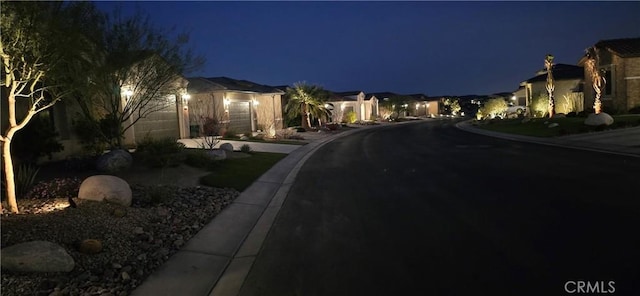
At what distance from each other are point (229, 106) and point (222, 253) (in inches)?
1034

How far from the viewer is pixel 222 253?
6.86 metres

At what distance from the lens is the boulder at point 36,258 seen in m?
5.36

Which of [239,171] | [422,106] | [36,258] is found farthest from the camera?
[422,106]

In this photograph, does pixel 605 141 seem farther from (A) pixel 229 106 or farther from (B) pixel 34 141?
(A) pixel 229 106

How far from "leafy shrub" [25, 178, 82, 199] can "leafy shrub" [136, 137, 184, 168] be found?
4.04 meters

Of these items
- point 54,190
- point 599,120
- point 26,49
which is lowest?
point 54,190

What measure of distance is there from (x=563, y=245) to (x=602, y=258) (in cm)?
60

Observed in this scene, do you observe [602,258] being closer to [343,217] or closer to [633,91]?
[343,217]

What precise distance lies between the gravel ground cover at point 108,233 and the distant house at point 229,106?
1685 cm

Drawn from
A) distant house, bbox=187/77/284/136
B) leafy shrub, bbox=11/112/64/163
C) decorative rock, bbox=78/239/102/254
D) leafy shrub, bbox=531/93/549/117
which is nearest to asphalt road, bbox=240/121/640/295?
decorative rock, bbox=78/239/102/254

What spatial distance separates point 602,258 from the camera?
5605 millimetres

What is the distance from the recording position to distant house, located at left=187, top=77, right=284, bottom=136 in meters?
29.3

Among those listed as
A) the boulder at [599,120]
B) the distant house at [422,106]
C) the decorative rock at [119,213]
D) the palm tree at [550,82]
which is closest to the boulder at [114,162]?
the decorative rock at [119,213]

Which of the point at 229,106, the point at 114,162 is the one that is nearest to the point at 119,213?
the point at 114,162
